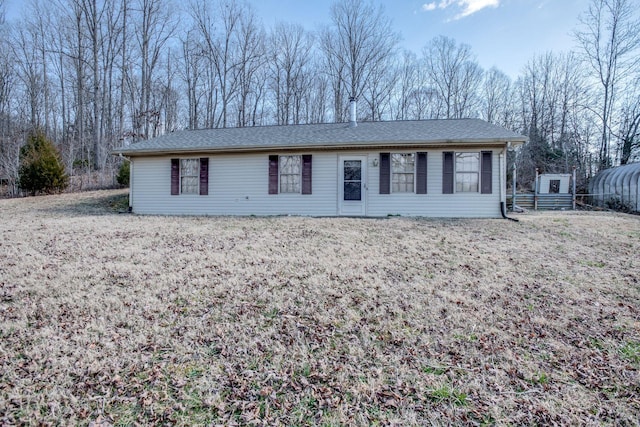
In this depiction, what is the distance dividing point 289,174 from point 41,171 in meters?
11.8

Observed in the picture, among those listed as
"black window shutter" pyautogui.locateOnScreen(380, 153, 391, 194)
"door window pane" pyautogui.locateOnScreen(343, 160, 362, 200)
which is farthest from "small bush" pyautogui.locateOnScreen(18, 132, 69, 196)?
"black window shutter" pyautogui.locateOnScreen(380, 153, 391, 194)

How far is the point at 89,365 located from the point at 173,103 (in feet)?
80.3

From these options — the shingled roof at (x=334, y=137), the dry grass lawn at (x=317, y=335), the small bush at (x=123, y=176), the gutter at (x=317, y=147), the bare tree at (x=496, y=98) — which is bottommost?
the dry grass lawn at (x=317, y=335)

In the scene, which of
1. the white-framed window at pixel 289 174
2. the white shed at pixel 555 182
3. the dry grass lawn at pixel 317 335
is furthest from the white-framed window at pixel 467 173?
the white shed at pixel 555 182

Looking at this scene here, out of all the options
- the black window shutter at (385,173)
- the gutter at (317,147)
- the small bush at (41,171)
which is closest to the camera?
the gutter at (317,147)

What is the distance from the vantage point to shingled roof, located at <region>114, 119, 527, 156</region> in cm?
902

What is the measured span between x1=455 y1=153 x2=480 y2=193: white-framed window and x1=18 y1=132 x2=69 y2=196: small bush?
16559 mm

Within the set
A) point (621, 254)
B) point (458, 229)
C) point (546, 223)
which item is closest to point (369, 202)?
point (458, 229)

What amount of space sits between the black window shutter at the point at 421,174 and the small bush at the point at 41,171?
15.5 meters

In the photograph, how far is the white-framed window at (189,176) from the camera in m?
10.5

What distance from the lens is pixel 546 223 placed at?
27.0 feet

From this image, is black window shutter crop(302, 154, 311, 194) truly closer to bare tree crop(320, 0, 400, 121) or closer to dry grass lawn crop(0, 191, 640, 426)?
dry grass lawn crop(0, 191, 640, 426)

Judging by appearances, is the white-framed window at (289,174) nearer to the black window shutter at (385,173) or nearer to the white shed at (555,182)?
the black window shutter at (385,173)

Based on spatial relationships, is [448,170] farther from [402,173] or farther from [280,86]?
[280,86]
